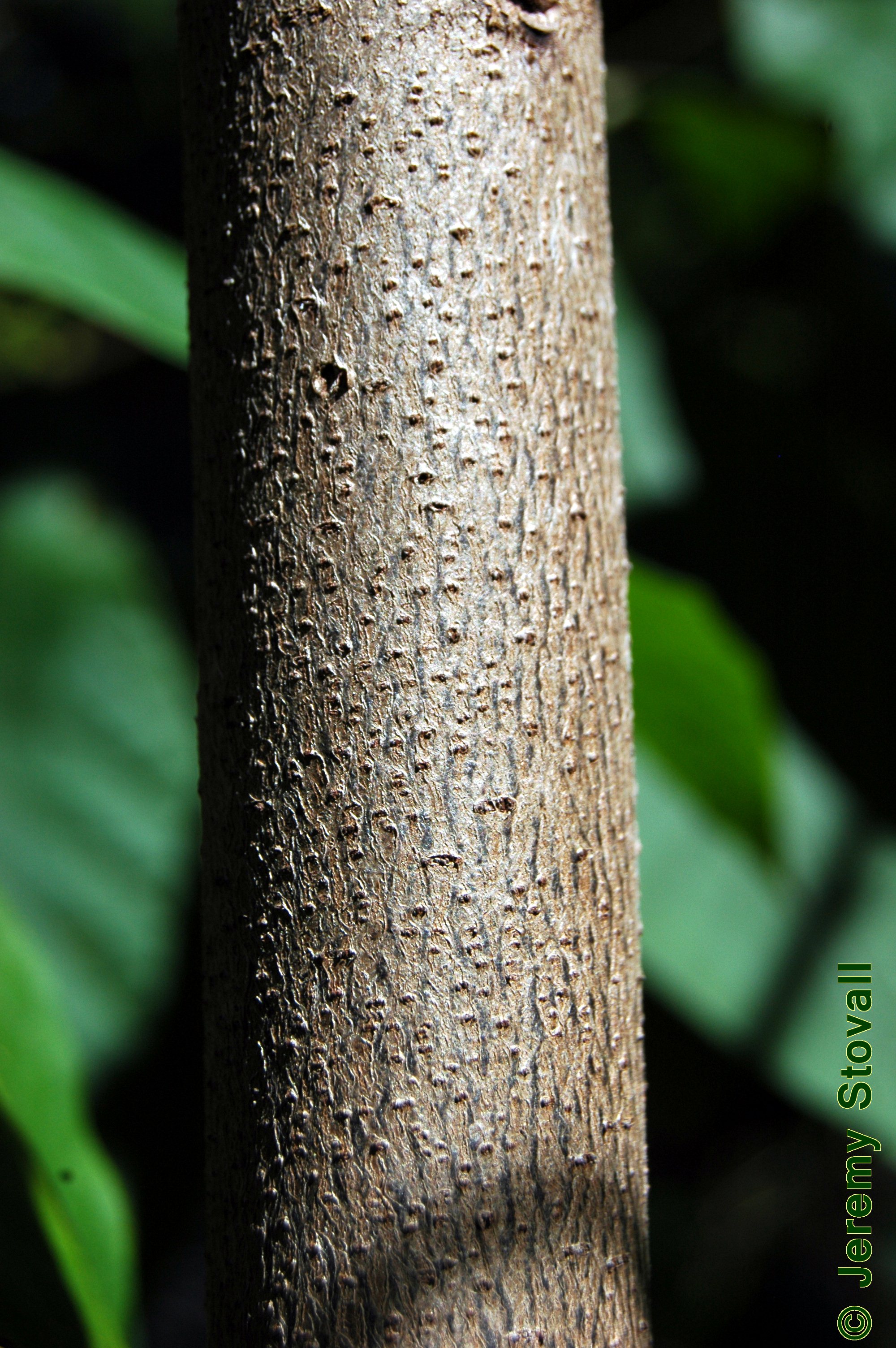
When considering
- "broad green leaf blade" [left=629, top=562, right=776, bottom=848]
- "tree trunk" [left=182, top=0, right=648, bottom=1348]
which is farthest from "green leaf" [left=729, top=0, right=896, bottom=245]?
"tree trunk" [left=182, top=0, right=648, bottom=1348]

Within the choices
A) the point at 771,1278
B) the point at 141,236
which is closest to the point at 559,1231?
the point at 141,236

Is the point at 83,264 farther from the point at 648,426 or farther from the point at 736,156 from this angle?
the point at 736,156

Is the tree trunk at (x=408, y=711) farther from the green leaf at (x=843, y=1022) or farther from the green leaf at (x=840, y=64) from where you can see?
the green leaf at (x=840, y=64)

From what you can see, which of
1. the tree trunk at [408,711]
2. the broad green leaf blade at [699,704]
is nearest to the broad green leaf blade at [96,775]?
the broad green leaf blade at [699,704]

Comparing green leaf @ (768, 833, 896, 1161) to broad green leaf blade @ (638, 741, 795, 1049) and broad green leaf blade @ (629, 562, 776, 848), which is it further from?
broad green leaf blade @ (629, 562, 776, 848)

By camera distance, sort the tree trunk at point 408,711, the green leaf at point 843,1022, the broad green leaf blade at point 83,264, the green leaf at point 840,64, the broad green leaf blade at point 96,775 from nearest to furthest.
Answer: the tree trunk at point 408,711 < the broad green leaf blade at point 83,264 < the green leaf at point 843,1022 < the broad green leaf blade at point 96,775 < the green leaf at point 840,64

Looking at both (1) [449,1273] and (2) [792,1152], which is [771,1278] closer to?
(2) [792,1152]
